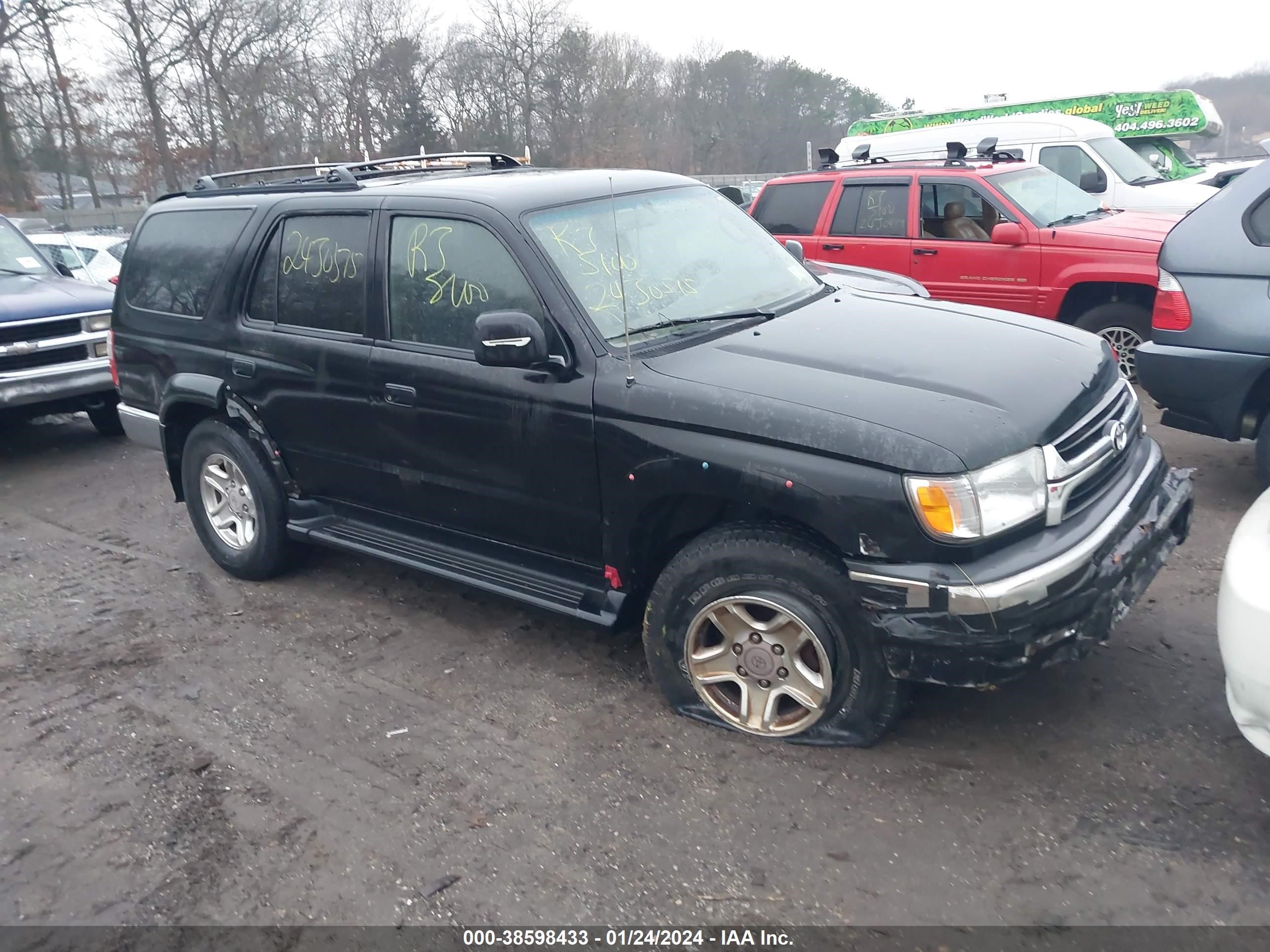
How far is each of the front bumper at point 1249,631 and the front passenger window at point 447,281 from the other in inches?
95.0

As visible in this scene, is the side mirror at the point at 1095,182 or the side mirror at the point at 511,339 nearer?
the side mirror at the point at 511,339

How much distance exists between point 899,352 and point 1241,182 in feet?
9.82

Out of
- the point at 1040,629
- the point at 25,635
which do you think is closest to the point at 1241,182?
the point at 1040,629

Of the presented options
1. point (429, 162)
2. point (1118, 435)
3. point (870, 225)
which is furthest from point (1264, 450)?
point (429, 162)

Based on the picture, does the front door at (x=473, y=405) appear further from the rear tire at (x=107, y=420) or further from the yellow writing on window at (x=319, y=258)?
the rear tire at (x=107, y=420)

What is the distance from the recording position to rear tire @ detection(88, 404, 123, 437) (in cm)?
852

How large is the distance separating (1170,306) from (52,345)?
779 cm

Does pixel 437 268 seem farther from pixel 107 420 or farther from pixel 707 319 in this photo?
pixel 107 420

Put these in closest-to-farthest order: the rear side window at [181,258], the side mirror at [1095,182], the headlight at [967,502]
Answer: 1. the headlight at [967,502]
2. the rear side window at [181,258]
3. the side mirror at [1095,182]

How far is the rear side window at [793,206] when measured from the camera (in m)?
9.15

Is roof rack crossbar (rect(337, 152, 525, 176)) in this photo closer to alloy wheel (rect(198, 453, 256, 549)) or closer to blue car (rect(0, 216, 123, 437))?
alloy wheel (rect(198, 453, 256, 549))

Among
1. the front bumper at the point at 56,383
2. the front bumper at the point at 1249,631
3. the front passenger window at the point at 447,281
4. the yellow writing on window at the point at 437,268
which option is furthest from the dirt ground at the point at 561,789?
the front bumper at the point at 56,383

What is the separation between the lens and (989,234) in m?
8.17

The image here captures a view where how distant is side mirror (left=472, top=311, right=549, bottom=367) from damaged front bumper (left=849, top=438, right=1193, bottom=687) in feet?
4.43
